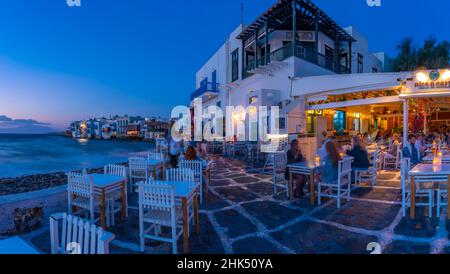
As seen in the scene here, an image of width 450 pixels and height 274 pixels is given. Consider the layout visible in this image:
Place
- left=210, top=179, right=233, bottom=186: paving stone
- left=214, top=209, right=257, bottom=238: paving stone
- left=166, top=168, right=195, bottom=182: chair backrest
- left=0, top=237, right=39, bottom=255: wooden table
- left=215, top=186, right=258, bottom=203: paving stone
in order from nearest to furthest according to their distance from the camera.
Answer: left=0, top=237, right=39, bottom=255: wooden table → left=214, top=209, right=257, bottom=238: paving stone → left=166, top=168, right=195, bottom=182: chair backrest → left=215, top=186, right=258, bottom=203: paving stone → left=210, top=179, right=233, bottom=186: paving stone

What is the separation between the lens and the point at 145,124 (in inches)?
3223

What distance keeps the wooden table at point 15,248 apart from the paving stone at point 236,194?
13.3 ft

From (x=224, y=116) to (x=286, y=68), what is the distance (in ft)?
27.8

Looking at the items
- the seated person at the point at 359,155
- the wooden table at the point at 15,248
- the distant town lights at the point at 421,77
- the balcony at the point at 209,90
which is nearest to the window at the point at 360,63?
the balcony at the point at 209,90

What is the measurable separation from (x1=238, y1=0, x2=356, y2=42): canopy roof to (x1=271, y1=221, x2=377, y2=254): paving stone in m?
13.2

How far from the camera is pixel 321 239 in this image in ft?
11.5

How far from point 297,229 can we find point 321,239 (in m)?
0.44

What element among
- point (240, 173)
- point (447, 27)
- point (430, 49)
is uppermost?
point (447, 27)

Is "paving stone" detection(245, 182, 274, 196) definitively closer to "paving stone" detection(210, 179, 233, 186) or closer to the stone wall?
"paving stone" detection(210, 179, 233, 186)

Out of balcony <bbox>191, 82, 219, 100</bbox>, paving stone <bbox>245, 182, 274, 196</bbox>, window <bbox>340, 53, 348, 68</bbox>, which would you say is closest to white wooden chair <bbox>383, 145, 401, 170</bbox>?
paving stone <bbox>245, 182, 274, 196</bbox>

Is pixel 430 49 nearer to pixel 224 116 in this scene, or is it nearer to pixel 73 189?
pixel 224 116

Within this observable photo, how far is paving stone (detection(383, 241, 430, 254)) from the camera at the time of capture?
308 cm

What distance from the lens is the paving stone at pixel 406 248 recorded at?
10.1 feet

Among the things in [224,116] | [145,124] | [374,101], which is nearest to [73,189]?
[374,101]
